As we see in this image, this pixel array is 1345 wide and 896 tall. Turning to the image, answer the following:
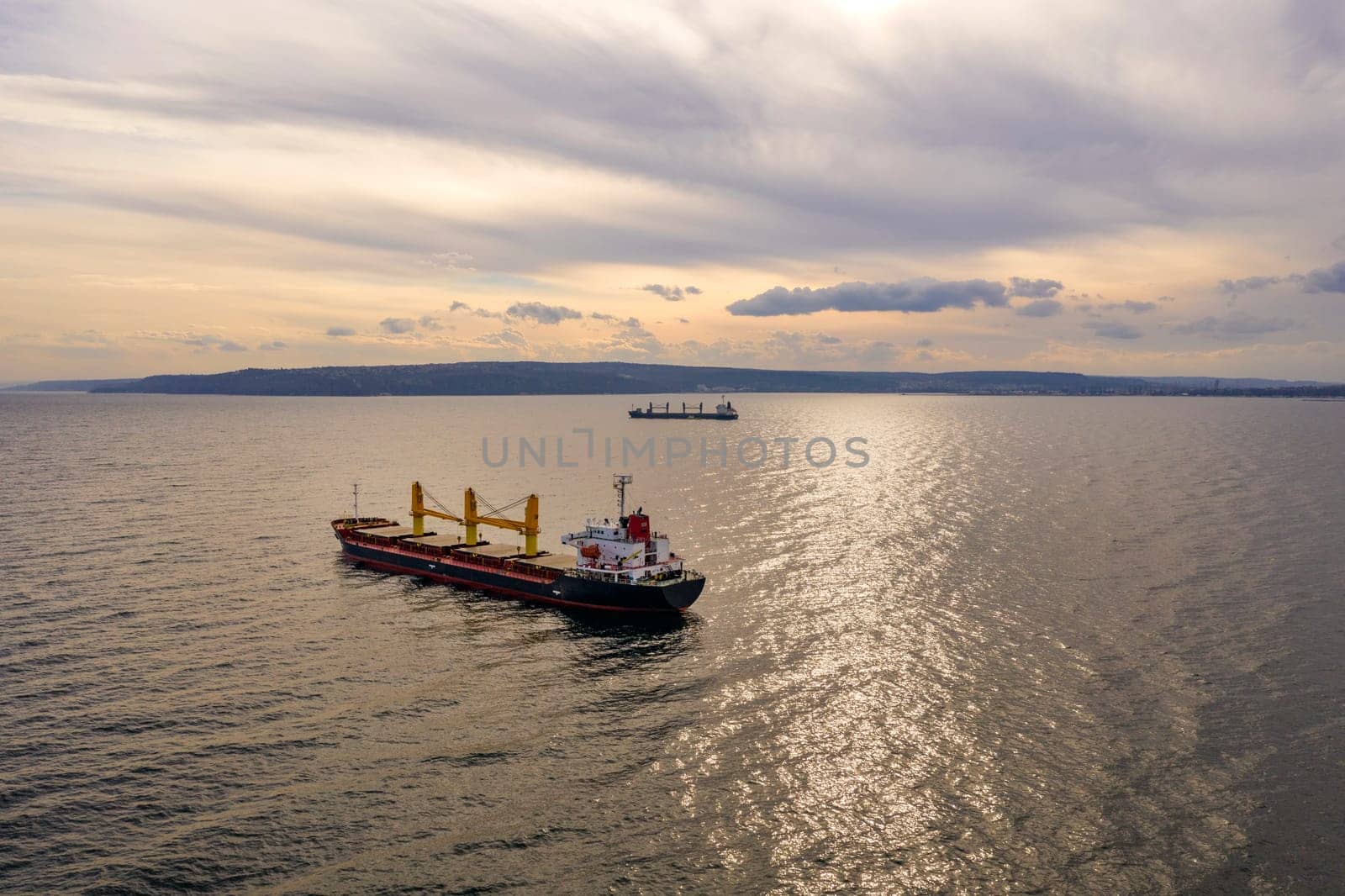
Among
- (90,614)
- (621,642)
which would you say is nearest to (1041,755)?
(621,642)

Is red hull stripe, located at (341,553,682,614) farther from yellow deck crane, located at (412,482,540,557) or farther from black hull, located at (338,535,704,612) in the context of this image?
yellow deck crane, located at (412,482,540,557)

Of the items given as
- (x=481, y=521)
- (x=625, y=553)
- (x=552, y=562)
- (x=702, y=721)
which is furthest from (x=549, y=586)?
(x=702, y=721)

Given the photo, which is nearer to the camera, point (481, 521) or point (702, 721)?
point (702, 721)

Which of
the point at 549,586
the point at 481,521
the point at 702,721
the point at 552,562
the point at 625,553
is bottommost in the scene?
the point at 702,721

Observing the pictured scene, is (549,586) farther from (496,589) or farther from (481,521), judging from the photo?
Result: (481,521)

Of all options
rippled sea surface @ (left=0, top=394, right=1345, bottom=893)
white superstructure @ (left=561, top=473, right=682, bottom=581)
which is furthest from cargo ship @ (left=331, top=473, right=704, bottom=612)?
rippled sea surface @ (left=0, top=394, right=1345, bottom=893)

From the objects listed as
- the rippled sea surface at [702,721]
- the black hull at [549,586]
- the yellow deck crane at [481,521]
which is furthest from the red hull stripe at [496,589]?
the yellow deck crane at [481,521]
